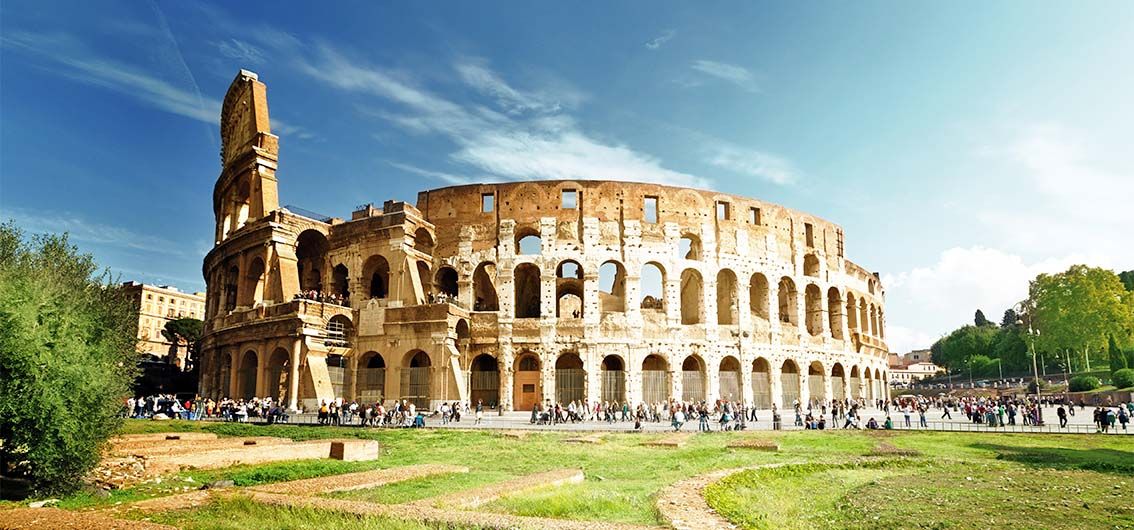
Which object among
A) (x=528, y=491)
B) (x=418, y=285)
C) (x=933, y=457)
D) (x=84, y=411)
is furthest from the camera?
(x=418, y=285)

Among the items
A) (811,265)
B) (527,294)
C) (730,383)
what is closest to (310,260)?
(527,294)

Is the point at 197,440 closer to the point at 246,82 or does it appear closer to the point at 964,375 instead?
the point at 246,82

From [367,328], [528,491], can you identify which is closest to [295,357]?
[367,328]

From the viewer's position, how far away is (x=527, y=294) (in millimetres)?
37656

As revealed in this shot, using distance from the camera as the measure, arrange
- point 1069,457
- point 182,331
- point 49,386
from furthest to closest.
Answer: point 182,331 < point 1069,457 < point 49,386

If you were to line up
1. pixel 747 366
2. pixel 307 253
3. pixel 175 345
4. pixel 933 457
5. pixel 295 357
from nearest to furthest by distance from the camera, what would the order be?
pixel 933 457 → pixel 295 357 → pixel 747 366 → pixel 307 253 → pixel 175 345

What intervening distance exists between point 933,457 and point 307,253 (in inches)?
1210

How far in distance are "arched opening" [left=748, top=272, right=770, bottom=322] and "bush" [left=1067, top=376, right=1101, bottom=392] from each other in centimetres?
2710

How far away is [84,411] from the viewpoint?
10422 mm

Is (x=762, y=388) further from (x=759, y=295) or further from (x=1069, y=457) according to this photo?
(x=1069, y=457)

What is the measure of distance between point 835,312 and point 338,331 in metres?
26.6

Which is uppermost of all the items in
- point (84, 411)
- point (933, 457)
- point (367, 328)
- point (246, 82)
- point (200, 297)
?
point (246, 82)

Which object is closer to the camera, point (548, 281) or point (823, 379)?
point (548, 281)

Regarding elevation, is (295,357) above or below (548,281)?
below
